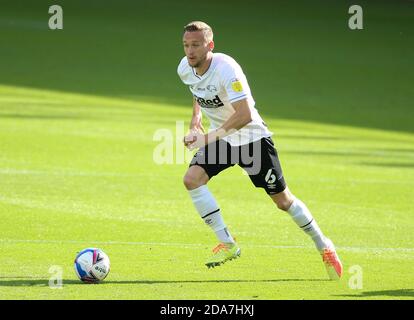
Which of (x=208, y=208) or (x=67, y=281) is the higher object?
(x=208, y=208)

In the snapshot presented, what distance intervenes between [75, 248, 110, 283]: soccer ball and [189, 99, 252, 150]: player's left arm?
55.6 inches

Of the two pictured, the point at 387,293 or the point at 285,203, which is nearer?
the point at 387,293

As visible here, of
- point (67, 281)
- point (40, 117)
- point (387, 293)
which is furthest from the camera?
point (40, 117)

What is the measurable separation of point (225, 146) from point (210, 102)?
0.47m

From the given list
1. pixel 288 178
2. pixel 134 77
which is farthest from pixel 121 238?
pixel 134 77

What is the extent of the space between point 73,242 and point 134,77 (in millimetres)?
16736

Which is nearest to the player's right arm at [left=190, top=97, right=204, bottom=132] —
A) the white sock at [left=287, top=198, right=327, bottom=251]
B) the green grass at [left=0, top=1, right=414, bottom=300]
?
the white sock at [left=287, top=198, right=327, bottom=251]

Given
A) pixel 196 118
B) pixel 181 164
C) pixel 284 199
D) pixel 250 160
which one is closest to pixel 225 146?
A: pixel 250 160

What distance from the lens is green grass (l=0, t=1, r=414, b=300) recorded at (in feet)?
35.5

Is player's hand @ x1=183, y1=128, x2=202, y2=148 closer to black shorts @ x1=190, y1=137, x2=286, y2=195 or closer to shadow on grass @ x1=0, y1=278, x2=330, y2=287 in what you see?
black shorts @ x1=190, y1=137, x2=286, y2=195

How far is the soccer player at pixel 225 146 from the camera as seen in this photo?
10516 millimetres

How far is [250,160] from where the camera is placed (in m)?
10.7

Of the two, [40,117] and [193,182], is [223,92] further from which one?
[40,117]

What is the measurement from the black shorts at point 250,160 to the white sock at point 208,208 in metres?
0.20
